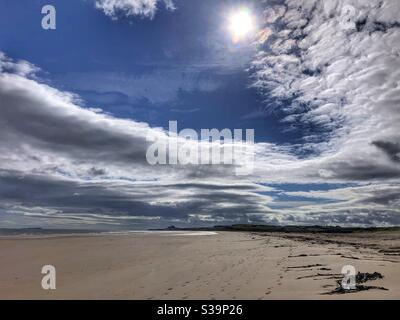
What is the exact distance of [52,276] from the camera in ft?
58.0

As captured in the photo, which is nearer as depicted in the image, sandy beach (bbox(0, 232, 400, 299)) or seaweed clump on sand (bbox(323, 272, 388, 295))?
seaweed clump on sand (bbox(323, 272, 388, 295))

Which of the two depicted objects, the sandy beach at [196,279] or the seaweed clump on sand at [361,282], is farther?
the sandy beach at [196,279]

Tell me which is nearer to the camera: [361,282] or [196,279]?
[361,282]

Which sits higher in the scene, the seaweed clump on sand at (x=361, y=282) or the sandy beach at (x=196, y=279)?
the seaweed clump on sand at (x=361, y=282)

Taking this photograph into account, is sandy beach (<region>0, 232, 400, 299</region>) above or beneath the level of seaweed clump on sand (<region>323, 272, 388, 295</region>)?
beneath

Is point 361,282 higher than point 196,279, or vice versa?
point 361,282
